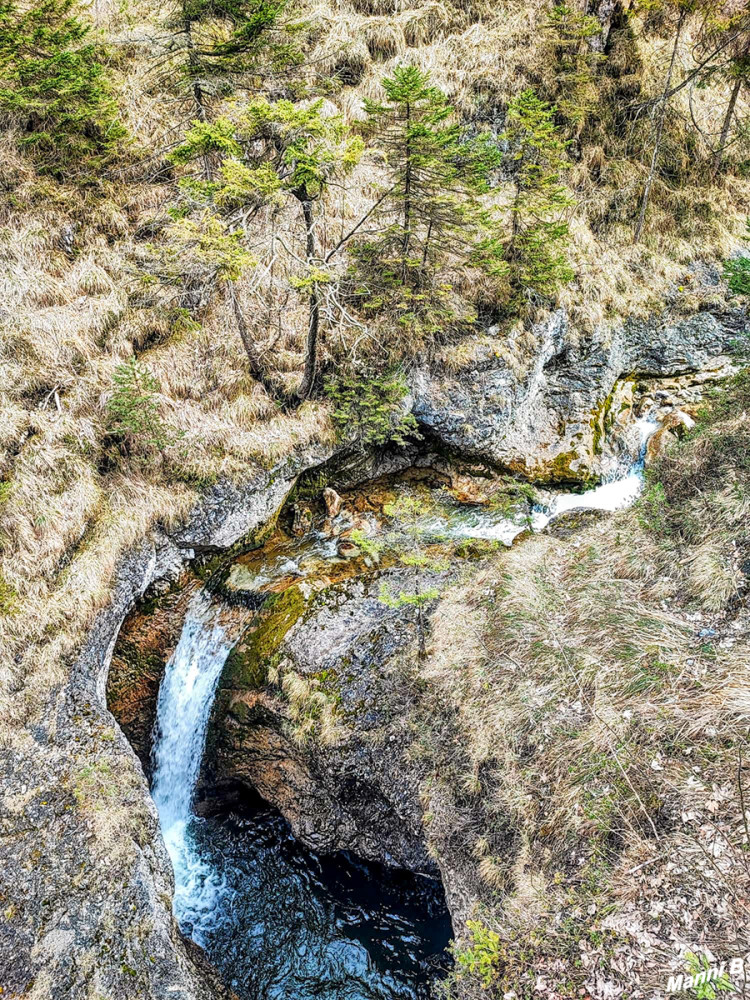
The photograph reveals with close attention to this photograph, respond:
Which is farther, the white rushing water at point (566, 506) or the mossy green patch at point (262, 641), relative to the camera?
the white rushing water at point (566, 506)

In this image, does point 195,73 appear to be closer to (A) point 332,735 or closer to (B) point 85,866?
(A) point 332,735

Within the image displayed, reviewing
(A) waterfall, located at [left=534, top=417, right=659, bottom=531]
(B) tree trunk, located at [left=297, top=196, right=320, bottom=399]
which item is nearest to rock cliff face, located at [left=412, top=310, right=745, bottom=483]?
(A) waterfall, located at [left=534, top=417, right=659, bottom=531]

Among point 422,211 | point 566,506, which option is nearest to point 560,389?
point 566,506

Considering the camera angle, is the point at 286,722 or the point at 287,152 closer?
the point at 287,152

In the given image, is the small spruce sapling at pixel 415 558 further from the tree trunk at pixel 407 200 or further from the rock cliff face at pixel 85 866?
the tree trunk at pixel 407 200

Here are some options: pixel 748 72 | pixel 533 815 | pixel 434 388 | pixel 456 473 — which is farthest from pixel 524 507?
pixel 748 72

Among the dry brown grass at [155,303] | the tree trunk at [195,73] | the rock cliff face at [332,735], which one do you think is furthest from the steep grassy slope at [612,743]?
the tree trunk at [195,73]
